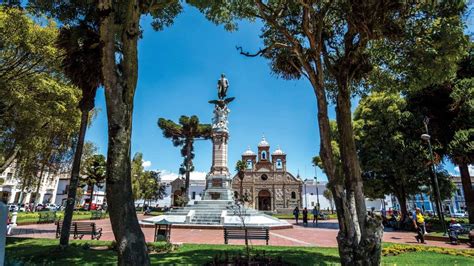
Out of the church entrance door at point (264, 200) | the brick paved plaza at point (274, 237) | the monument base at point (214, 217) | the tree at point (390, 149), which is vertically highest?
the tree at point (390, 149)

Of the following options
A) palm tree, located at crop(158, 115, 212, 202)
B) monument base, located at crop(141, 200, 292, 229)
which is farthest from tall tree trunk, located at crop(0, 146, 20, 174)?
palm tree, located at crop(158, 115, 212, 202)

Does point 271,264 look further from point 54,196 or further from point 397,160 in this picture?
point 54,196

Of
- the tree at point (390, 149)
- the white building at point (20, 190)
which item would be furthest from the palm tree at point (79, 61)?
the white building at point (20, 190)

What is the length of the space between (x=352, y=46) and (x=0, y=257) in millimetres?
8089

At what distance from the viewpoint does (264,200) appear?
177 ft

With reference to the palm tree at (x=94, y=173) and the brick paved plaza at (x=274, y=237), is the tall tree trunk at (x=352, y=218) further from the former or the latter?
the palm tree at (x=94, y=173)

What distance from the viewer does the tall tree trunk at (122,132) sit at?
4.15 metres

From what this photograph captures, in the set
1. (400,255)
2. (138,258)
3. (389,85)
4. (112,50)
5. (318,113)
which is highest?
(389,85)

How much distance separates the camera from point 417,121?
20.7 m

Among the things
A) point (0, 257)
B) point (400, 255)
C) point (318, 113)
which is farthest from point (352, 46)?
point (0, 257)

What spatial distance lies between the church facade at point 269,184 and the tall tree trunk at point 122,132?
47417mm

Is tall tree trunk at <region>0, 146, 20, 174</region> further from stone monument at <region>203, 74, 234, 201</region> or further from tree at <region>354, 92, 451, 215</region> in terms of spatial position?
tree at <region>354, 92, 451, 215</region>

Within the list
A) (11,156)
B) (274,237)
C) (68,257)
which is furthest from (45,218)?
(274,237)

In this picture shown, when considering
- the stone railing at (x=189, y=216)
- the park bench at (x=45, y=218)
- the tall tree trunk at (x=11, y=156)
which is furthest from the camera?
the park bench at (x=45, y=218)
